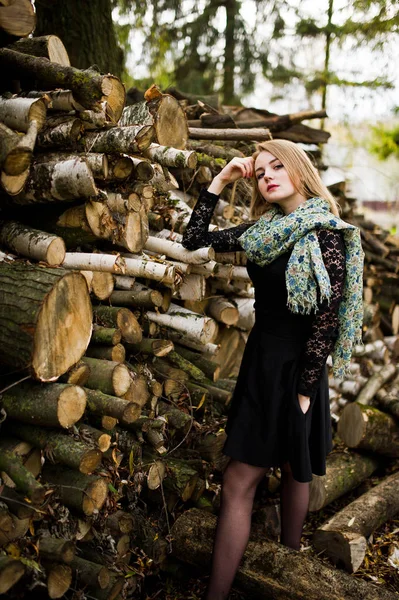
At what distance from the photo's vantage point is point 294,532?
9.57ft

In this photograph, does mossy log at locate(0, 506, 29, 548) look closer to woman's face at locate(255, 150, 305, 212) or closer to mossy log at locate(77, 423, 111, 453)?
mossy log at locate(77, 423, 111, 453)

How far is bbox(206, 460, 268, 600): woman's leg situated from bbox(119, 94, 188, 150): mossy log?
203cm

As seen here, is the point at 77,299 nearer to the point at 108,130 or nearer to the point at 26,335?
the point at 26,335

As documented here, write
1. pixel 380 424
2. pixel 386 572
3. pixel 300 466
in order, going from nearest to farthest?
pixel 300 466 → pixel 386 572 → pixel 380 424

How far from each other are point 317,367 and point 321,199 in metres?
0.81

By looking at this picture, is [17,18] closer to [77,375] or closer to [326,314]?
[77,375]

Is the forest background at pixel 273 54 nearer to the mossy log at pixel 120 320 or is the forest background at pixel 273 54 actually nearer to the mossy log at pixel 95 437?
the mossy log at pixel 120 320

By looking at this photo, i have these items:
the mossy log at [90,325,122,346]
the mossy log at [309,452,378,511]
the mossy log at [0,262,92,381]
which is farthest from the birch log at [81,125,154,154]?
the mossy log at [309,452,378,511]

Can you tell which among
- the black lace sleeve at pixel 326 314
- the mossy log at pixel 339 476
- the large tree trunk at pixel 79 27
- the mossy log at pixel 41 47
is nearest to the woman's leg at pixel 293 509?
the mossy log at pixel 339 476

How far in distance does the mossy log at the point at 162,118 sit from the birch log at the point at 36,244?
0.96 meters

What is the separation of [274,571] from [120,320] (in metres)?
1.51

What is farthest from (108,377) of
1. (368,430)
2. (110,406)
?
(368,430)

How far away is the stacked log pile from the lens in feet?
7.57

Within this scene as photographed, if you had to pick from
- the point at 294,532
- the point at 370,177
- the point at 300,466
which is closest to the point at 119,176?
the point at 300,466
